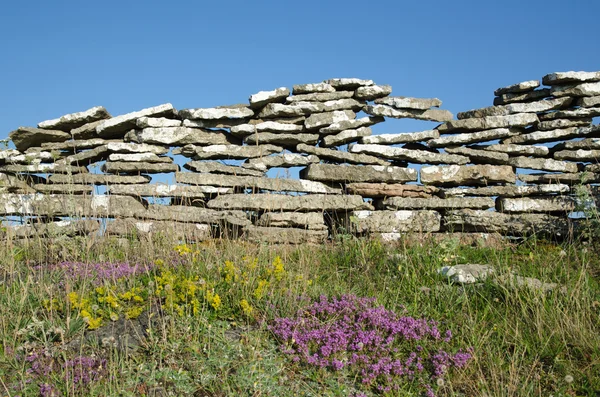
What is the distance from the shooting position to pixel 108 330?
451 centimetres

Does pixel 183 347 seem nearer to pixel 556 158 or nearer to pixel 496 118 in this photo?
pixel 496 118

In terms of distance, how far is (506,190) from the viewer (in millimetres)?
8750

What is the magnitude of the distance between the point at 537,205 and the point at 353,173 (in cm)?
306

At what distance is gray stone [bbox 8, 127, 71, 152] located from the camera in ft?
29.0

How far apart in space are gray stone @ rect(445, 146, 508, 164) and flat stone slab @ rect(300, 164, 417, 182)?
102cm

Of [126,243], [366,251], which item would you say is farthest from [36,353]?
[366,251]

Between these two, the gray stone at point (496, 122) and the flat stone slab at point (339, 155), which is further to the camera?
the gray stone at point (496, 122)

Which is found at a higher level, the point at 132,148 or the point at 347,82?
the point at 347,82

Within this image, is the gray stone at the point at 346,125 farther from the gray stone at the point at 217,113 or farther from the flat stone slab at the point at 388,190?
the gray stone at the point at 217,113

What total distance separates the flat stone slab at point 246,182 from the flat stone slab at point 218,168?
0.10m

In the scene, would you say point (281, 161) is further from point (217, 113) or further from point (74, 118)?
point (74, 118)

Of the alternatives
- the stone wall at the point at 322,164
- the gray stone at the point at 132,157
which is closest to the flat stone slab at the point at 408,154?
the stone wall at the point at 322,164

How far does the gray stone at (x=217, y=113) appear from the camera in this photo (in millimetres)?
8719

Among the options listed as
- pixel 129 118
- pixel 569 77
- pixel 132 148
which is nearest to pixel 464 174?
pixel 569 77
